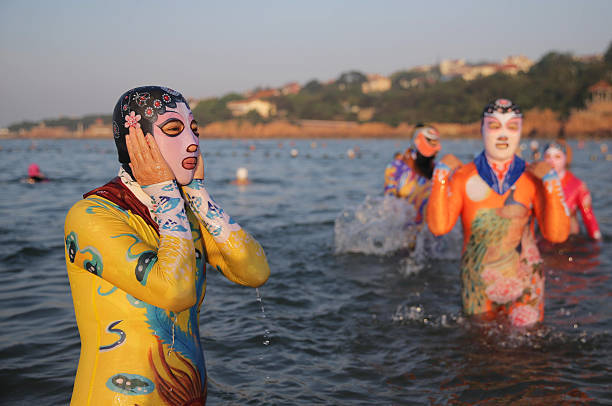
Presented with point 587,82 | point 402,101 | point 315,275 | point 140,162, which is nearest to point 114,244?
point 140,162

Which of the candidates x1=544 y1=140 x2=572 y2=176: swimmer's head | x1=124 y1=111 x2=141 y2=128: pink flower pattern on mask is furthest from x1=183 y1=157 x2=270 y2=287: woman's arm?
x1=544 y1=140 x2=572 y2=176: swimmer's head

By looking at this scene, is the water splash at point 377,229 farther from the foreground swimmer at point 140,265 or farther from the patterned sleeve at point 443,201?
the foreground swimmer at point 140,265

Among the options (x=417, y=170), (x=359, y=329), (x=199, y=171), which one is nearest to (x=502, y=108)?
(x=359, y=329)

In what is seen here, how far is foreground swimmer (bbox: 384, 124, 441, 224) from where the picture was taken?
29.3 feet

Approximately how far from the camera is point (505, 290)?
4.94 metres

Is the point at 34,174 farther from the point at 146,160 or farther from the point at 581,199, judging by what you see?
the point at 146,160

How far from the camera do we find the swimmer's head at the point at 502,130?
4.87m

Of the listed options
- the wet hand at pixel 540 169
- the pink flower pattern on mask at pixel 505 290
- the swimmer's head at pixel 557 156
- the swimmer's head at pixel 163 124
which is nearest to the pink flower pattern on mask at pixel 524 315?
the pink flower pattern on mask at pixel 505 290

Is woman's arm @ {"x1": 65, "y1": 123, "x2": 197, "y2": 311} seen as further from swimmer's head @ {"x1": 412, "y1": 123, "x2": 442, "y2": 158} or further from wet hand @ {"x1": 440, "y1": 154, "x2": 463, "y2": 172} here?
swimmer's head @ {"x1": 412, "y1": 123, "x2": 442, "y2": 158}

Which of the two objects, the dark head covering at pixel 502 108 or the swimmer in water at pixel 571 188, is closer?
the dark head covering at pixel 502 108

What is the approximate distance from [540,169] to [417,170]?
439 cm

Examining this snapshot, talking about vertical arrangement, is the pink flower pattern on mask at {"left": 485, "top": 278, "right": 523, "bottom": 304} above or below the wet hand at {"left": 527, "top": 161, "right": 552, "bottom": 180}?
below

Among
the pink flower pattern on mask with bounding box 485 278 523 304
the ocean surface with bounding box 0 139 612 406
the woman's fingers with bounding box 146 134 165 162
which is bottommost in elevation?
the ocean surface with bounding box 0 139 612 406

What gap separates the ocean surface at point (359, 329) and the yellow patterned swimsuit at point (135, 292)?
2315 millimetres
